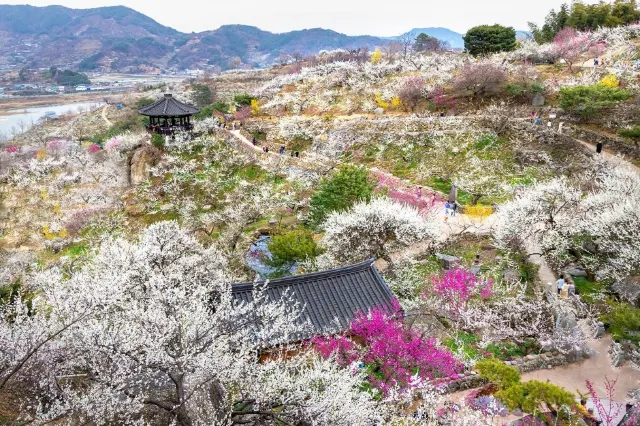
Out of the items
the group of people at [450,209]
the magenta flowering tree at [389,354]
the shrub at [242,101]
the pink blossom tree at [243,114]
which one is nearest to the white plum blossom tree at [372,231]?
the group of people at [450,209]

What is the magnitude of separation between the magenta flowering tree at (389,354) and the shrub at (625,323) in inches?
190

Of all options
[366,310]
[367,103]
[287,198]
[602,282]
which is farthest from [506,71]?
[366,310]

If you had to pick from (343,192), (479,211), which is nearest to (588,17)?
(479,211)

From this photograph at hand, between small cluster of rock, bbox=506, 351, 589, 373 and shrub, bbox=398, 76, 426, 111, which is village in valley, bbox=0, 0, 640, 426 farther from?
shrub, bbox=398, 76, 426, 111

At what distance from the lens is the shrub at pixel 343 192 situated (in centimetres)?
2081

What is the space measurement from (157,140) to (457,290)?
2876 cm

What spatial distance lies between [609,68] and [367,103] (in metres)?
19.7

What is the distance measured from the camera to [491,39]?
44.5 m

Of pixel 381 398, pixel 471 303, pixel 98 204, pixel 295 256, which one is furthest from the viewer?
pixel 98 204

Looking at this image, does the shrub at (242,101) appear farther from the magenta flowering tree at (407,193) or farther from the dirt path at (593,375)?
the dirt path at (593,375)

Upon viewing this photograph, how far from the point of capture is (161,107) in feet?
119

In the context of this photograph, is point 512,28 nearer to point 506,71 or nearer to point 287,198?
point 506,71

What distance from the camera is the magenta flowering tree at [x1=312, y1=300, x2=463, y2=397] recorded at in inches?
429

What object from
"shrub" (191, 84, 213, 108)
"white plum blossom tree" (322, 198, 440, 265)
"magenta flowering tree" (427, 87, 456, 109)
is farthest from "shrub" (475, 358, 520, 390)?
"shrub" (191, 84, 213, 108)
